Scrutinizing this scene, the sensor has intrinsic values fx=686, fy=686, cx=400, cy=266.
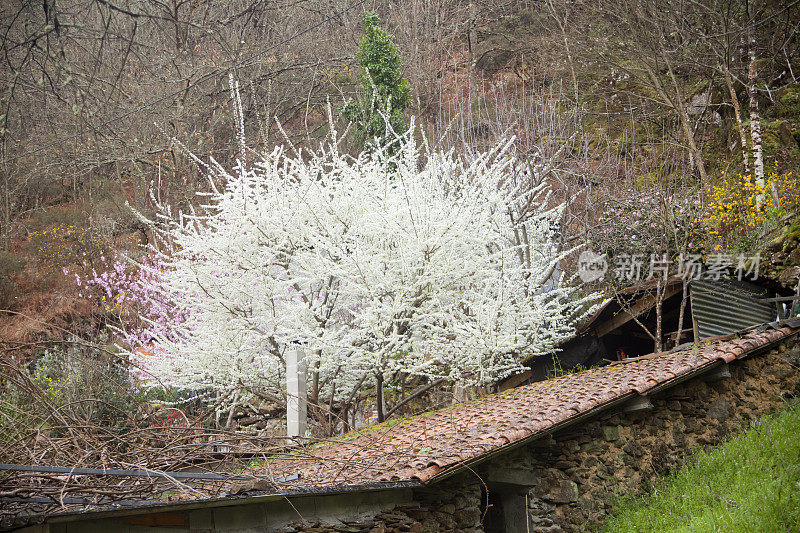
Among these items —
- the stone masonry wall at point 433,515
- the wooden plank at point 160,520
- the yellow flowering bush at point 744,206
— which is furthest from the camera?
the yellow flowering bush at point 744,206

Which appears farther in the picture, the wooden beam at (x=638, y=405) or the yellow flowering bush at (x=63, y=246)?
the yellow flowering bush at (x=63, y=246)

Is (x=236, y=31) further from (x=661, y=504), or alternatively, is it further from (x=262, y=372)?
(x=661, y=504)

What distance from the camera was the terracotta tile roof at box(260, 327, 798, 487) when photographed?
5965 millimetres

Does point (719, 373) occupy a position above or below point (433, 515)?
above

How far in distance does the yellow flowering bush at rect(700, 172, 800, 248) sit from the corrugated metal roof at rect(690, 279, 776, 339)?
1.48m

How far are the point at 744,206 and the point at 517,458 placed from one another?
8.92 metres

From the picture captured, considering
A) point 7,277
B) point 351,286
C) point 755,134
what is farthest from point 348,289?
point 7,277

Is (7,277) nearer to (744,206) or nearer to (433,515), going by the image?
(433,515)

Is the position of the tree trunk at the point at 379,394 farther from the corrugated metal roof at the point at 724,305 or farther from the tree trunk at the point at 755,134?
the tree trunk at the point at 755,134

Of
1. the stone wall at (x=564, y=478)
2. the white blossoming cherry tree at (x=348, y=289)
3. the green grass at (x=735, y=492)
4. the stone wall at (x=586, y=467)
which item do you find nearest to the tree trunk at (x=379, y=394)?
the white blossoming cherry tree at (x=348, y=289)

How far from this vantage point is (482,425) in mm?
7449

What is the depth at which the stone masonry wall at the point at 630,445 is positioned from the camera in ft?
24.2

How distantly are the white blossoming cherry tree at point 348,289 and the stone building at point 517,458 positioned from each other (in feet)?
3.44
